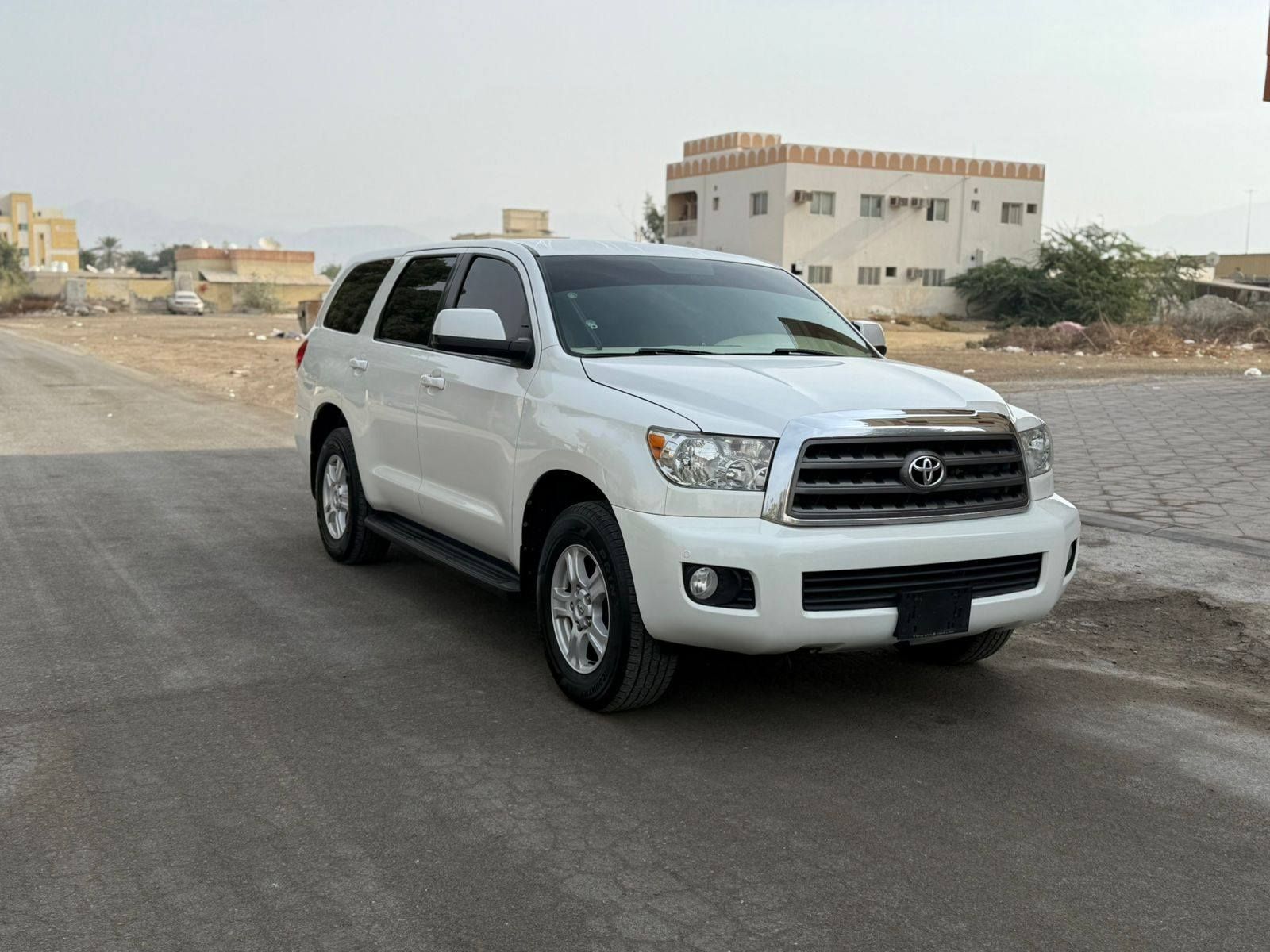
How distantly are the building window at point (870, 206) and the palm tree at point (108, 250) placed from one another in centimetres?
12989

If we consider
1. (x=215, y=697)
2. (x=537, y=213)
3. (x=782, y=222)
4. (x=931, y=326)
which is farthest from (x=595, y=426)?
(x=537, y=213)

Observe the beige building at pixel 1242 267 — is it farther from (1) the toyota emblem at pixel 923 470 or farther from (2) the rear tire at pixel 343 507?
(1) the toyota emblem at pixel 923 470

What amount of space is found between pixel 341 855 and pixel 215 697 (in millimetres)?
1629

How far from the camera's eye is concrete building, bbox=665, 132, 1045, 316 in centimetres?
5584

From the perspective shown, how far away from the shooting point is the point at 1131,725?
4.91m

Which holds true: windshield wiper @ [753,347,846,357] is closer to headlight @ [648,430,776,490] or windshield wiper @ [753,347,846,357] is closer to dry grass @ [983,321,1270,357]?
headlight @ [648,430,776,490]

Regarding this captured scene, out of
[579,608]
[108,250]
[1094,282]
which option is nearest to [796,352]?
[579,608]


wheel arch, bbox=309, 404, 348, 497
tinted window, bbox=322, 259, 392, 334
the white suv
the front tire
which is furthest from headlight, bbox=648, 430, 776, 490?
wheel arch, bbox=309, 404, 348, 497

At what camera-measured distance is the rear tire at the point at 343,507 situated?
7207 millimetres

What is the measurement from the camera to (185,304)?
6681 cm

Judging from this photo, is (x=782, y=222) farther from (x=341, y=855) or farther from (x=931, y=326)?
(x=341, y=855)

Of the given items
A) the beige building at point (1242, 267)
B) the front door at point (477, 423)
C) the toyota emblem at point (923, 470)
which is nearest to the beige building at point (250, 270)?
the beige building at point (1242, 267)

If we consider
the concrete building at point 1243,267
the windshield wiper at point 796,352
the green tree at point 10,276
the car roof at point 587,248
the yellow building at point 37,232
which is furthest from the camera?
the yellow building at point 37,232

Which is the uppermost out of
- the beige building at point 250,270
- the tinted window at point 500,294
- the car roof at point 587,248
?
the beige building at point 250,270
